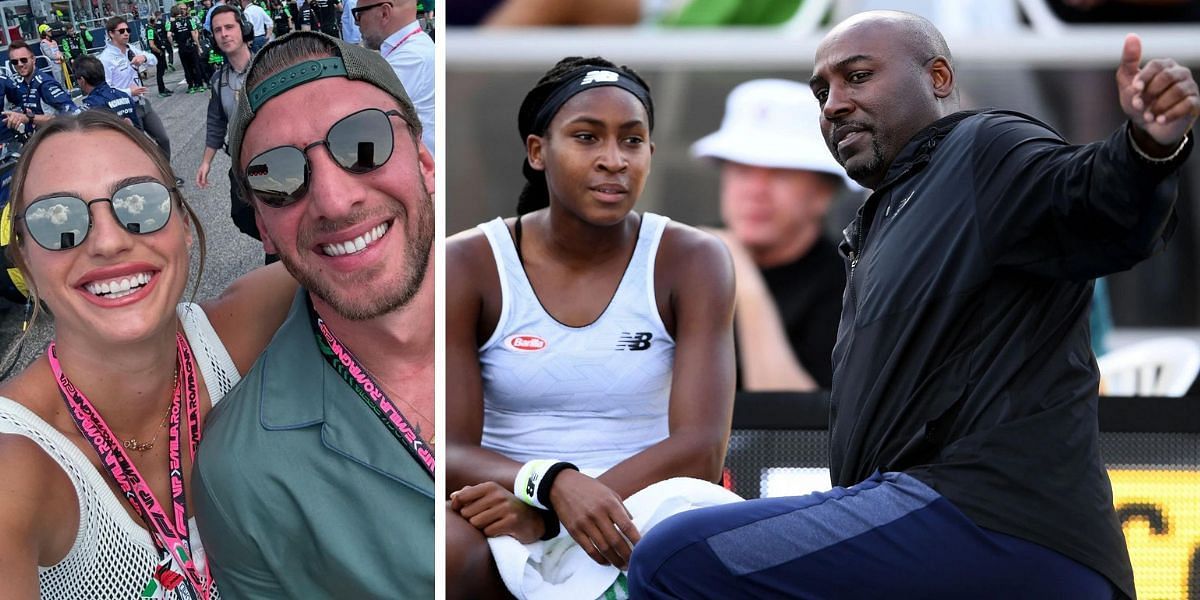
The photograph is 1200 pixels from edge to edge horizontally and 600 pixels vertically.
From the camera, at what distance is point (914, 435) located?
1.99 metres

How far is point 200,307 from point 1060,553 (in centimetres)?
169

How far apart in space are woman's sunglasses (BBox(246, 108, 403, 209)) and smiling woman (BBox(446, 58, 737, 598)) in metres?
0.34

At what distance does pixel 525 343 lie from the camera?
2.71 m

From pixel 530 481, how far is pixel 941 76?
112cm

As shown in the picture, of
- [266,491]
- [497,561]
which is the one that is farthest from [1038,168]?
[266,491]

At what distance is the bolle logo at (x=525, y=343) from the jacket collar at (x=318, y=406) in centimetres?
33

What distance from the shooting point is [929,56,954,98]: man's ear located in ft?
7.58

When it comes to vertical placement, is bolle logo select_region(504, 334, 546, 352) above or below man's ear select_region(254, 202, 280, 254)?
below

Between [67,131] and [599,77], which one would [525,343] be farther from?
[67,131]

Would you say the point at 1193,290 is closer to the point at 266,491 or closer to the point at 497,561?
the point at 497,561

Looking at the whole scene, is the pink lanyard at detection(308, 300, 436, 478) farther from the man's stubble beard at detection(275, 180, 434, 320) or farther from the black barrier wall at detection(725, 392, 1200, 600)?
the black barrier wall at detection(725, 392, 1200, 600)

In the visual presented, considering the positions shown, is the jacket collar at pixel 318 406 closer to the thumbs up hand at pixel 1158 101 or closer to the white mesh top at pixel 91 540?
the white mesh top at pixel 91 540

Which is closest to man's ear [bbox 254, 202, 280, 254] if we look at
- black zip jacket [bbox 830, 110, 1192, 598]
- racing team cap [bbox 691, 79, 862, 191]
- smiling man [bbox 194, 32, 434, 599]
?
smiling man [bbox 194, 32, 434, 599]

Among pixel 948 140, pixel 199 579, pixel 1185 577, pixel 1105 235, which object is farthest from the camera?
pixel 1185 577
